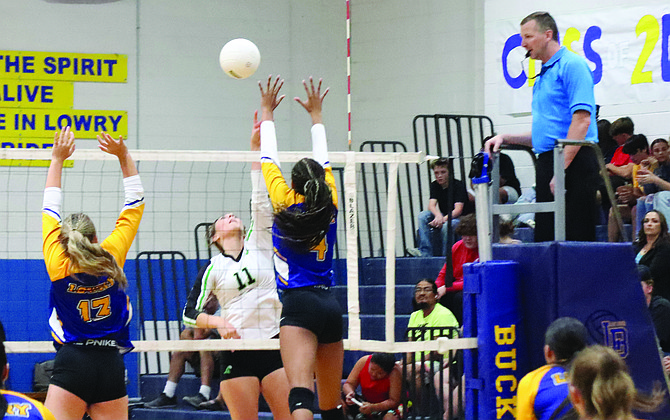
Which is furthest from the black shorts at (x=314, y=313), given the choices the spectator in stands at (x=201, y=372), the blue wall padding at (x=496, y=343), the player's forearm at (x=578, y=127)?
the spectator in stands at (x=201, y=372)

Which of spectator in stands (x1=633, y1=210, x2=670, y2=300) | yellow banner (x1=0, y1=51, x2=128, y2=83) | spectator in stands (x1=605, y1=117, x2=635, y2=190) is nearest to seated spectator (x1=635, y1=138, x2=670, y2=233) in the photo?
spectator in stands (x1=605, y1=117, x2=635, y2=190)

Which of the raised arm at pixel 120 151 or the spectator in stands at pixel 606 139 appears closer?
the raised arm at pixel 120 151

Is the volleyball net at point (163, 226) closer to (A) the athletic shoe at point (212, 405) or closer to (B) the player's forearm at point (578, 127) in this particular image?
(A) the athletic shoe at point (212, 405)

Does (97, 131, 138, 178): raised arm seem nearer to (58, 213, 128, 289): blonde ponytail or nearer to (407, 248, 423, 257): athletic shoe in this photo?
(58, 213, 128, 289): blonde ponytail

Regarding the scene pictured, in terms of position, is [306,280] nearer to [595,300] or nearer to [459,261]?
[595,300]

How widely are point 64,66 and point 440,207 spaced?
15.2ft

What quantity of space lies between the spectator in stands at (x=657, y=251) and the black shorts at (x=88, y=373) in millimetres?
4676

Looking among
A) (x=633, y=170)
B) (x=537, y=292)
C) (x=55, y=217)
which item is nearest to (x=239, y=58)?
(x=55, y=217)

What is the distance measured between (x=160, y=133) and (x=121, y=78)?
30.5 inches

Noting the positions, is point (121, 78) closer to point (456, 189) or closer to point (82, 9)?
point (82, 9)

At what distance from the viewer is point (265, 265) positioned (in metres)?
6.48

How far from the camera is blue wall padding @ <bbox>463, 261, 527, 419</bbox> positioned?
5051 mm

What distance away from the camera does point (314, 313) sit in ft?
15.9

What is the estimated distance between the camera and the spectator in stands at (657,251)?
7.77 m
